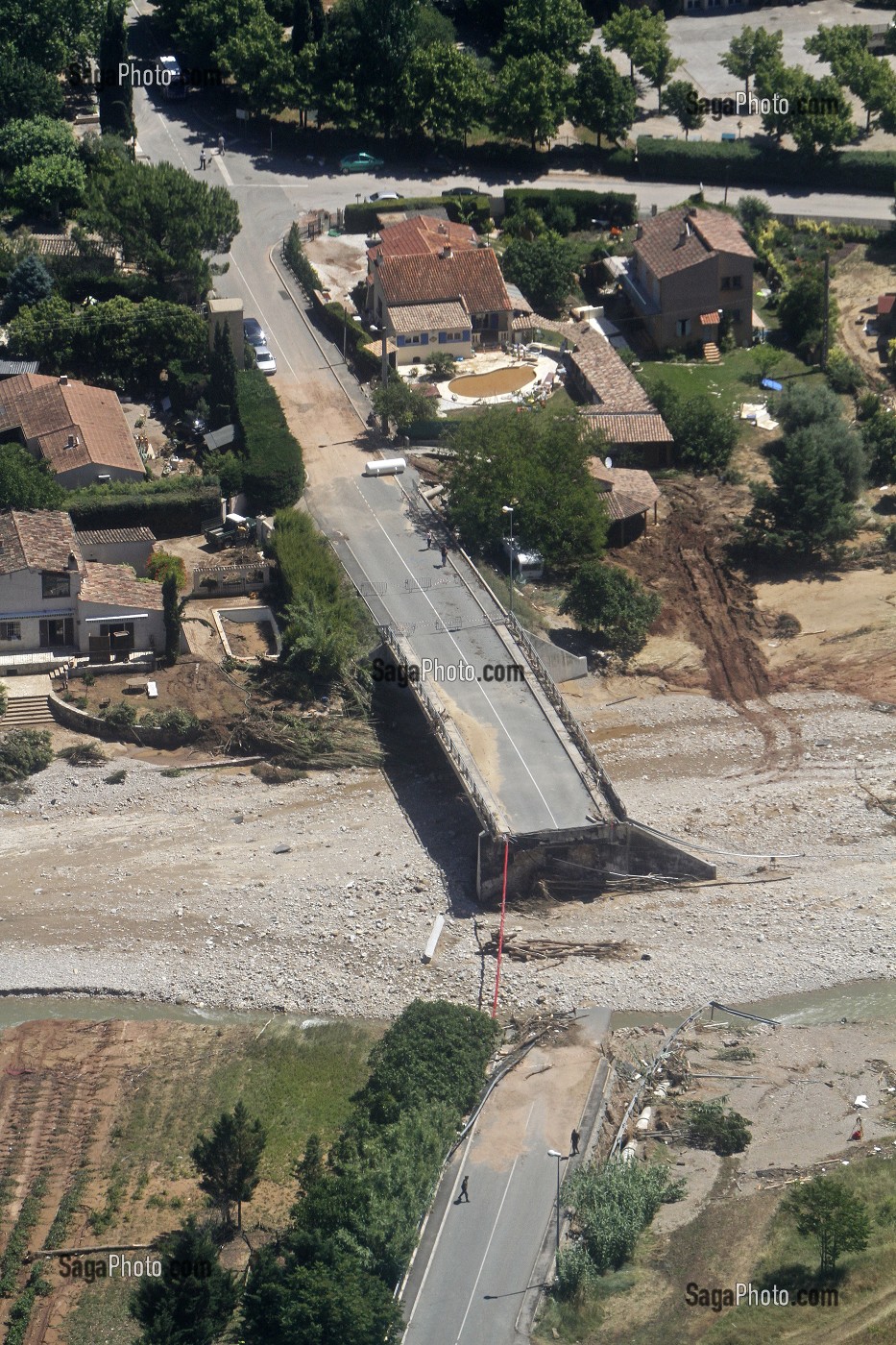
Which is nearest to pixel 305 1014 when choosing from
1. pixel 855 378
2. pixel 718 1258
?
pixel 718 1258

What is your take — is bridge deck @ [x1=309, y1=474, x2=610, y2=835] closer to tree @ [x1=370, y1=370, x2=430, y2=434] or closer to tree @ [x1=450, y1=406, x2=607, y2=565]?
tree @ [x1=450, y1=406, x2=607, y2=565]

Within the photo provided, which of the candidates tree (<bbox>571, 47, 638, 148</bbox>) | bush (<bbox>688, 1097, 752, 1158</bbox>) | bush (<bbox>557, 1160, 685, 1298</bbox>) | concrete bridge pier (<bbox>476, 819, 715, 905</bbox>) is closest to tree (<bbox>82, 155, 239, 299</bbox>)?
tree (<bbox>571, 47, 638, 148</bbox>)

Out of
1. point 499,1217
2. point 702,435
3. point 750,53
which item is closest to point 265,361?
point 702,435

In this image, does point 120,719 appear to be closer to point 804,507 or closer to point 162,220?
point 804,507

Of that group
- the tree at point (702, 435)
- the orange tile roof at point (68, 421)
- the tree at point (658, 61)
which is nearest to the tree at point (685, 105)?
the tree at point (658, 61)

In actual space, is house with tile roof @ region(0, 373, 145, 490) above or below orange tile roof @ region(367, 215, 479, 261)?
below
